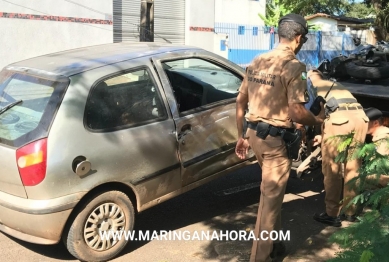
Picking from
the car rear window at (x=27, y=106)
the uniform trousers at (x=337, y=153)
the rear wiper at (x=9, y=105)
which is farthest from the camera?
the uniform trousers at (x=337, y=153)

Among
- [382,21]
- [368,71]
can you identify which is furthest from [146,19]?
[382,21]

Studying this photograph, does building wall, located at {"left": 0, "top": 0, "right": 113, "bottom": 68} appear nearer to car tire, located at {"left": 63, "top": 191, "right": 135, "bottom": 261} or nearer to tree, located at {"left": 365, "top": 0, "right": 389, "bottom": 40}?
car tire, located at {"left": 63, "top": 191, "right": 135, "bottom": 261}

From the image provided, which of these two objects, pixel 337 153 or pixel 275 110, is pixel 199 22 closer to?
pixel 337 153

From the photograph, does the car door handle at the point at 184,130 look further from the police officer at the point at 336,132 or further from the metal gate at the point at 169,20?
the metal gate at the point at 169,20

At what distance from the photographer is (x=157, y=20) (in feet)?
48.7

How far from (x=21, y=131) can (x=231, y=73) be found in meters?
2.14

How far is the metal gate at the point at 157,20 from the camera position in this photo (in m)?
14.1

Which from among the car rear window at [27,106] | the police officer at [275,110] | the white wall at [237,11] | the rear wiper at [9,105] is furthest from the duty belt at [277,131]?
the white wall at [237,11]

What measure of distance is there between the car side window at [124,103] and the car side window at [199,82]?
1.12 feet

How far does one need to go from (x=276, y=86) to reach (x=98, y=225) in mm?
1726

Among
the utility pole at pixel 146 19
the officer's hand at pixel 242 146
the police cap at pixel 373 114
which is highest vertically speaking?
the utility pole at pixel 146 19

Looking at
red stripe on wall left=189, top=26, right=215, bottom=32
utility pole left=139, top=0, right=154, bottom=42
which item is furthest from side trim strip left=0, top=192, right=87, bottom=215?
red stripe on wall left=189, top=26, right=215, bottom=32

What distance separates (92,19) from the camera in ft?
42.3

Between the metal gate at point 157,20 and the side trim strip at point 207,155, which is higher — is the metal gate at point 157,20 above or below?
above
